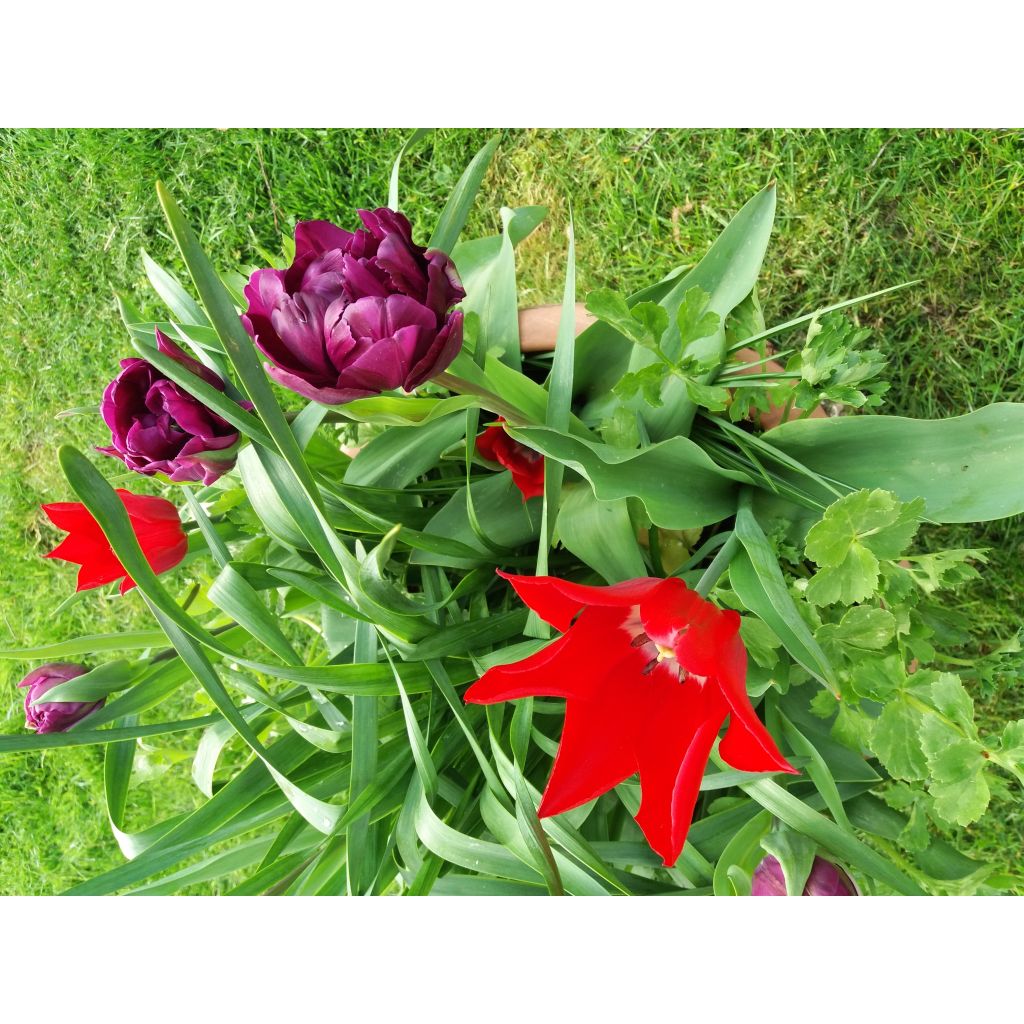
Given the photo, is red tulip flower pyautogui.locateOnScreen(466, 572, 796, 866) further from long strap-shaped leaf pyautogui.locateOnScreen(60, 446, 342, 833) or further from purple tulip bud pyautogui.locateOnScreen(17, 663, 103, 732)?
purple tulip bud pyautogui.locateOnScreen(17, 663, 103, 732)

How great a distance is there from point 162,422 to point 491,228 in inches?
34.4

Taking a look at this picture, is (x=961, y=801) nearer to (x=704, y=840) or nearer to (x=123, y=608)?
(x=704, y=840)

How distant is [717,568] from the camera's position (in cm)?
66

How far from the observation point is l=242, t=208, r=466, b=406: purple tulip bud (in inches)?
19.1

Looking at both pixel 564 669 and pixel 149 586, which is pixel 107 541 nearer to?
pixel 149 586

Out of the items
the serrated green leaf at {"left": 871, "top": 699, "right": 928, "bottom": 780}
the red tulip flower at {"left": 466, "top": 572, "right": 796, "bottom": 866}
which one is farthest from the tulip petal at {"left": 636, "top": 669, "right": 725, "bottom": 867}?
the serrated green leaf at {"left": 871, "top": 699, "right": 928, "bottom": 780}

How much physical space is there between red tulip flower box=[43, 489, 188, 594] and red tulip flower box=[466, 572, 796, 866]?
1.07ft

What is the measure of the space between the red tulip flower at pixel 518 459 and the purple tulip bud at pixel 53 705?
1.25 ft

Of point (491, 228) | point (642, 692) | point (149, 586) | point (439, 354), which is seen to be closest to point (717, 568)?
point (642, 692)

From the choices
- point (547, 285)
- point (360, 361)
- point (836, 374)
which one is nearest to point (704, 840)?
point (836, 374)

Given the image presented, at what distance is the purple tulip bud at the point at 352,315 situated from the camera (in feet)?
1.59

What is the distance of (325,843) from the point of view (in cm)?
75

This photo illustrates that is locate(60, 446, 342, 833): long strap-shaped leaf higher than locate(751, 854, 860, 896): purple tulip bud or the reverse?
higher

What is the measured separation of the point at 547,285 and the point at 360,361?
2.93ft
